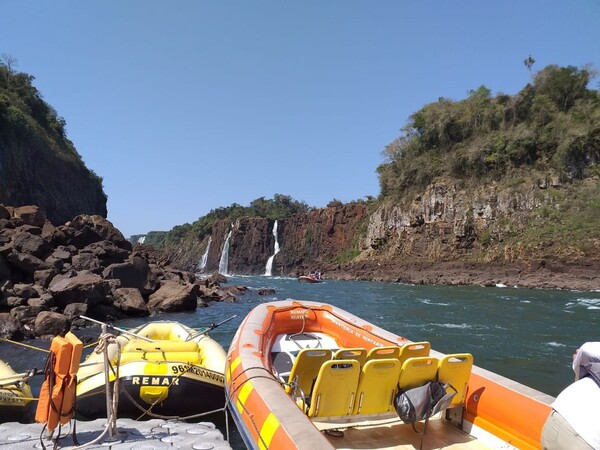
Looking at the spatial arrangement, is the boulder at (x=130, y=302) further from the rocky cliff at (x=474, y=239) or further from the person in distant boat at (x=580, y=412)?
the rocky cliff at (x=474, y=239)

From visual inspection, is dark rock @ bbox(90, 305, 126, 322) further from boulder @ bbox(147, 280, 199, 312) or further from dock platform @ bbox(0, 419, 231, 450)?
dock platform @ bbox(0, 419, 231, 450)

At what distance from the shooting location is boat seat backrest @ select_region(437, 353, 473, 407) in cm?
436

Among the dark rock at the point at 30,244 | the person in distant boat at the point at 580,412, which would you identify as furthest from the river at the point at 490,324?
the person in distant boat at the point at 580,412

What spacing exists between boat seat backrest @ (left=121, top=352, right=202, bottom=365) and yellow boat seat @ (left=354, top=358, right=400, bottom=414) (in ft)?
9.86

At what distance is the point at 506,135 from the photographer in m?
41.0

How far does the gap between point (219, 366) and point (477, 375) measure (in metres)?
3.55

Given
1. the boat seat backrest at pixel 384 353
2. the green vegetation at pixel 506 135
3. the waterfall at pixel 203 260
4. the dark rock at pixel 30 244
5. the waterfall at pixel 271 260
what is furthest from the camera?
the waterfall at pixel 203 260

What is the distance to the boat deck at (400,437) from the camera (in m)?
4.16

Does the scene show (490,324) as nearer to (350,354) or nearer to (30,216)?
(350,354)

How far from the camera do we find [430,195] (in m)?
43.4

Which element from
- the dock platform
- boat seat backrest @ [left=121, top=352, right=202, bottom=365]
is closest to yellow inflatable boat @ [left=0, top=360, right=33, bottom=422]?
boat seat backrest @ [left=121, top=352, right=202, bottom=365]

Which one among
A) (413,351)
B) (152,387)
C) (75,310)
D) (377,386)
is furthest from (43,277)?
(377,386)

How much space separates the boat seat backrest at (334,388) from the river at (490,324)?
5076mm

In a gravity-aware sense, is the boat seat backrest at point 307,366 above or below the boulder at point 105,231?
below
